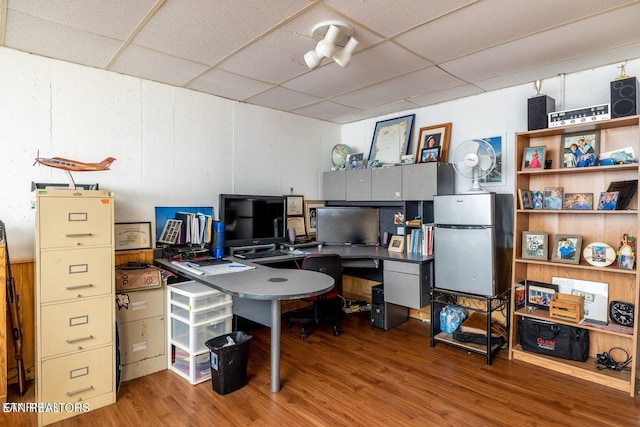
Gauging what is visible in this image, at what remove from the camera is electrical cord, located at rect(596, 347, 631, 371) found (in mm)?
2754

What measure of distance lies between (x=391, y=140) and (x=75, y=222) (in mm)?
3363

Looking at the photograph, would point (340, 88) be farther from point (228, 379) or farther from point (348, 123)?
point (228, 379)

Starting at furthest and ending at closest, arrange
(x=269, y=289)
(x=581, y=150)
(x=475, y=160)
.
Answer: (x=475, y=160), (x=581, y=150), (x=269, y=289)

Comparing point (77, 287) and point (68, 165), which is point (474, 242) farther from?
point (68, 165)

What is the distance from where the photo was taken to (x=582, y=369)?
2.75 metres

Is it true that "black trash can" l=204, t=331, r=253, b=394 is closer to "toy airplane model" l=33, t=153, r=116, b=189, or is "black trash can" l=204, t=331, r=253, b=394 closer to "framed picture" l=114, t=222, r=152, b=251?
"framed picture" l=114, t=222, r=152, b=251

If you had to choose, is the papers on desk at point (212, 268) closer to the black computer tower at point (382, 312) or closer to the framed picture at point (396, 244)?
the black computer tower at point (382, 312)

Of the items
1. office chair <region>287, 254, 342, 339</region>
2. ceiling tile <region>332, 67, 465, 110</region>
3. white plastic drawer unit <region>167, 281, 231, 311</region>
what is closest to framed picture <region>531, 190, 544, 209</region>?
ceiling tile <region>332, 67, 465, 110</region>

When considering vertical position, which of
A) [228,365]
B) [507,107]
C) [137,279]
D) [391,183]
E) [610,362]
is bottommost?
[610,362]

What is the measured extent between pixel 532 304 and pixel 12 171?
4.38 metres

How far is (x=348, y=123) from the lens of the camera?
16.3 ft

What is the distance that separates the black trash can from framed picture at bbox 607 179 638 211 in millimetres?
3002

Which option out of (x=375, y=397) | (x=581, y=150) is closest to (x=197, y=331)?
(x=375, y=397)

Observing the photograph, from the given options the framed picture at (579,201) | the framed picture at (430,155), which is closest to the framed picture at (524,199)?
the framed picture at (579,201)
